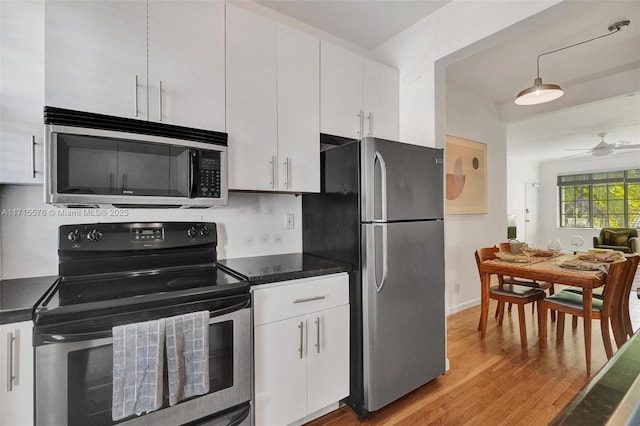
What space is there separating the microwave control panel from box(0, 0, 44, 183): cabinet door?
2.16 feet

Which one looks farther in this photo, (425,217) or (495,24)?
(425,217)

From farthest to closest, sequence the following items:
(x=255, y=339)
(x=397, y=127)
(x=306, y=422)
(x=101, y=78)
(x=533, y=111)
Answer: (x=533, y=111), (x=397, y=127), (x=306, y=422), (x=255, y=339), (x=101, y=78)

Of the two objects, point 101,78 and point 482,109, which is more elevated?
point 482,109

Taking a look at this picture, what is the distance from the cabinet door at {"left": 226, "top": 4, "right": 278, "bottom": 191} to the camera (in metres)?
1.75

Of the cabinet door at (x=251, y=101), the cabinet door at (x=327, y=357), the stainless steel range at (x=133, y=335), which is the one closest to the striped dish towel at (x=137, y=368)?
the stainless steel range at (x=133, y=335)

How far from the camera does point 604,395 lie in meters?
0.52

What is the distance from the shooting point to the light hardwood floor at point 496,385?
181 cm

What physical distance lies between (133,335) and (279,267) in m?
0.80

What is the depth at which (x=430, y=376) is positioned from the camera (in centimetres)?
207

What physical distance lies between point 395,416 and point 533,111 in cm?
418

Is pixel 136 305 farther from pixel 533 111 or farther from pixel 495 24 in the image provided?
pixel 533 111

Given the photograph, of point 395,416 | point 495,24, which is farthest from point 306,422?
point 495,24

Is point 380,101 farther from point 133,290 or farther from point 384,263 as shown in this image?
point 133,290

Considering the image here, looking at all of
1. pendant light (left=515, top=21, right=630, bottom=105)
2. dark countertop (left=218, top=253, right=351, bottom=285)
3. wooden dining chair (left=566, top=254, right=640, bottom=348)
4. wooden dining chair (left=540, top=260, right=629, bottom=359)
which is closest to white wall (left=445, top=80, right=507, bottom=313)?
pendant light (left=515, top=21, right=630, bottom=105)
